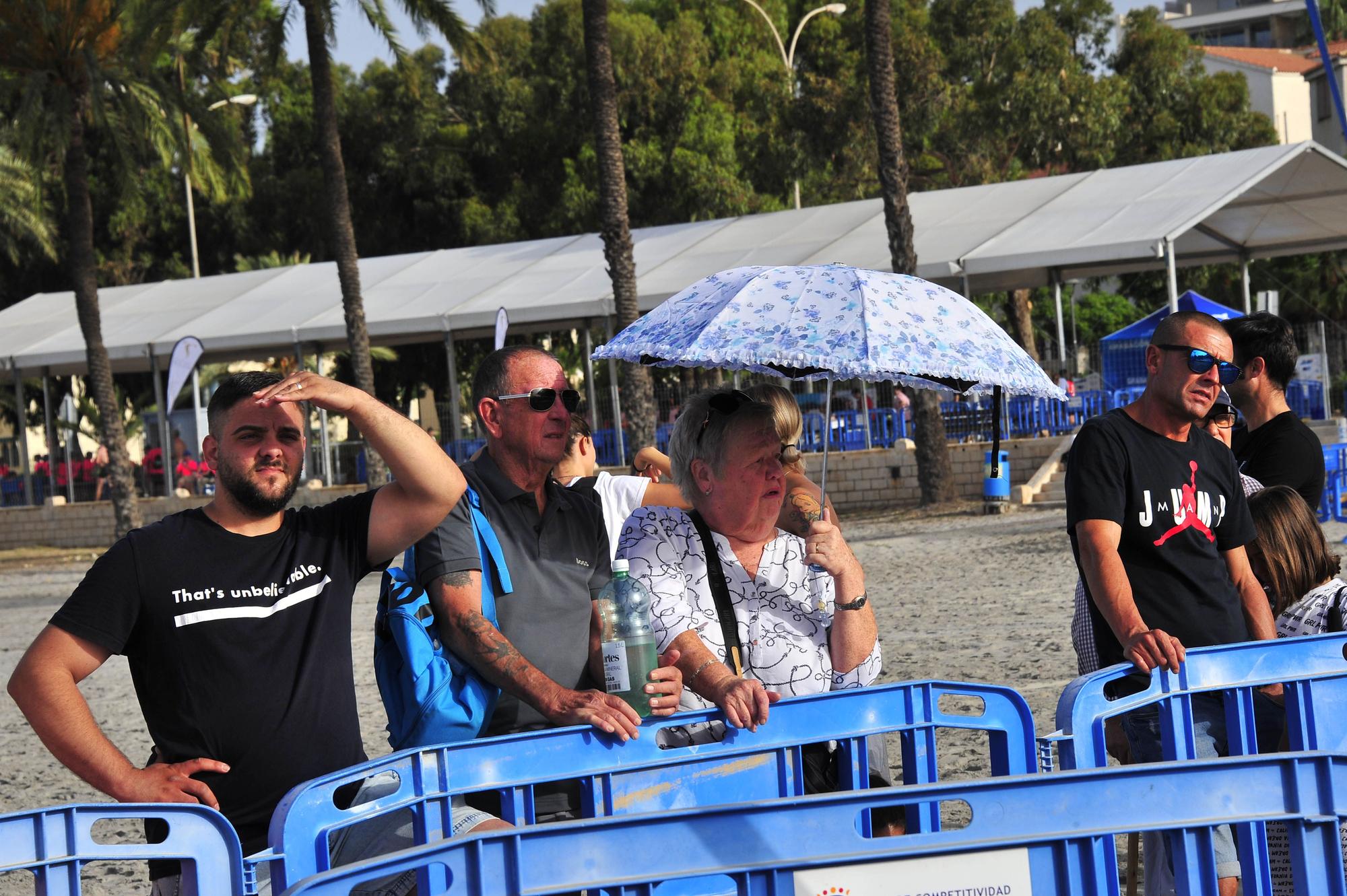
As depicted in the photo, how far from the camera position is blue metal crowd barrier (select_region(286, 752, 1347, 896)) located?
195cm

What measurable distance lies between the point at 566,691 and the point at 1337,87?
12817 millimetres

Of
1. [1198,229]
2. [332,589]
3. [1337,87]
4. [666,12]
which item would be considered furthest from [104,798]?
[666,12]

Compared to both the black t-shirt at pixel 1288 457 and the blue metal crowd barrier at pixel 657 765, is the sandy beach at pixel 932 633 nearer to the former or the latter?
the black t-shirt at pixel 1288 457

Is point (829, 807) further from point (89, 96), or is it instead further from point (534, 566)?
point (89, 96)

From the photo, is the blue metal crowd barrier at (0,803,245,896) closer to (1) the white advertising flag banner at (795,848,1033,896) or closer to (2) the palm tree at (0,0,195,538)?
(1) the white advertising flag banner at (795,848,1033,896)

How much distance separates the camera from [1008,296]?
3206 centimetres

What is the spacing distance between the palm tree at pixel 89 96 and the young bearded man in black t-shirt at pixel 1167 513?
20272 mm

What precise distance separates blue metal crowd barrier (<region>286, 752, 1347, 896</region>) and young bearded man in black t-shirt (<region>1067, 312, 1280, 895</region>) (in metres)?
1.72

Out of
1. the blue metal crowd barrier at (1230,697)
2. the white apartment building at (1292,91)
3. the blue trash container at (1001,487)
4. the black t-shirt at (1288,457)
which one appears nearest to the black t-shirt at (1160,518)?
the blue metal crowd barrier at (1230,697)

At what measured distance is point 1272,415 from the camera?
5.26 metres

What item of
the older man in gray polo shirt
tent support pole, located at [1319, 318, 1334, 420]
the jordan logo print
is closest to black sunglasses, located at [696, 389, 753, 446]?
the older man in gray polo shirt

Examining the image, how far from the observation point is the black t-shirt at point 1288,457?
5105 mm

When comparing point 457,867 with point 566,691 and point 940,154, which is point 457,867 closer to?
point 566,691

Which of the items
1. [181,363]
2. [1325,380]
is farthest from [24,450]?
[1325,380]
